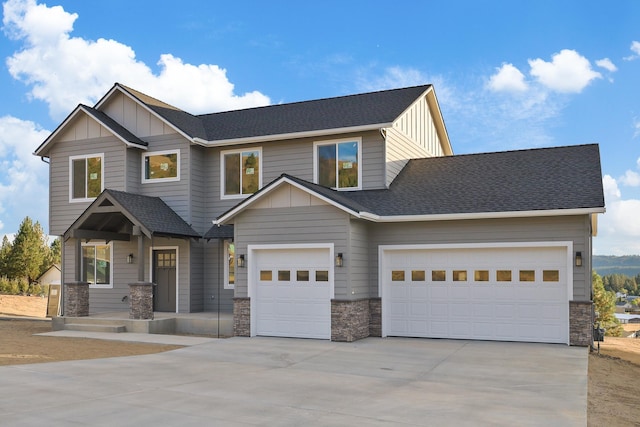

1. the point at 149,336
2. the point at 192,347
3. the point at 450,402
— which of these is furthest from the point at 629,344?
the point at 149,336

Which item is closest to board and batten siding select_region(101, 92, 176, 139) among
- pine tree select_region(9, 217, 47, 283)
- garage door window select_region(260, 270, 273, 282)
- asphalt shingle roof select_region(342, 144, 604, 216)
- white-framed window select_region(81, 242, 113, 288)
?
white-framed window select_region(81, 242, 113, 288)

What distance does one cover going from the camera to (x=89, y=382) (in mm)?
9875

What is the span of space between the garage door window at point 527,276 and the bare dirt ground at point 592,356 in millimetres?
2147

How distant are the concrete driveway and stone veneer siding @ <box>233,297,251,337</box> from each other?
6.45 ft

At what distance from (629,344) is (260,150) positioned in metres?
12.5

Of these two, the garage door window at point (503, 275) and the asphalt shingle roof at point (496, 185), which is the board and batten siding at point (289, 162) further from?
the garage door window at point (503, 275)

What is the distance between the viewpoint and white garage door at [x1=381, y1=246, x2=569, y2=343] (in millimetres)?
14383

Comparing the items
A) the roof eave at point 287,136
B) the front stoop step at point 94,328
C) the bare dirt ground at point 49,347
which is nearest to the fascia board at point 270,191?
the roof eave at point 287,136

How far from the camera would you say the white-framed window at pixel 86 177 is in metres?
20.5

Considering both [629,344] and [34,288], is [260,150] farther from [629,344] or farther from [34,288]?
[34,288]

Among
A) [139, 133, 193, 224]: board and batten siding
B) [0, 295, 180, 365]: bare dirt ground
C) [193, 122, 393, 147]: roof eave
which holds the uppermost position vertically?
[193, 122, 393, 147]: roof eave

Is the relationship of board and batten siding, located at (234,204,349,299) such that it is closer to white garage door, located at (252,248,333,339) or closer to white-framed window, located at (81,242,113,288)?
white garage door, located at (252,248,333,339)

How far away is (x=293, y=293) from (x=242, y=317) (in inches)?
64.1

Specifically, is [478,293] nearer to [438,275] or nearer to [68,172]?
[438,275]
